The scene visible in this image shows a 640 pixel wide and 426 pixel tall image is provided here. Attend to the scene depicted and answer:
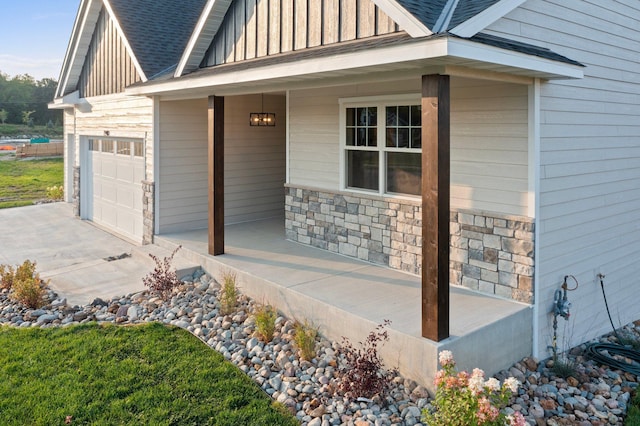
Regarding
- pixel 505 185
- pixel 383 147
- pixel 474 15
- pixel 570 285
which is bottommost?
pixel 570 285

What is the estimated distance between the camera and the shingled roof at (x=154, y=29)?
11211 millimetres

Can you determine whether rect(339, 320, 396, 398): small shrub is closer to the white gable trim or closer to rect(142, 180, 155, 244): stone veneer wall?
the white gable trim

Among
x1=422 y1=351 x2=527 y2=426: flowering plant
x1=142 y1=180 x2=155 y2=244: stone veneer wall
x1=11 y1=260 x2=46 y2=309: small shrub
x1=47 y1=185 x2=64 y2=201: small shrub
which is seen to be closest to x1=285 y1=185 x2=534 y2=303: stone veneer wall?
x1=422 y1=351 x2=527 y2=426: flowering plant

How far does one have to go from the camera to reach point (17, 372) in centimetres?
551

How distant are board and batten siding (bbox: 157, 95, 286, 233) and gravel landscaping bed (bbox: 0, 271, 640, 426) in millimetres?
3507

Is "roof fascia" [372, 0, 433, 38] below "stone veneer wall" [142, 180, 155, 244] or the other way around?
the other way around

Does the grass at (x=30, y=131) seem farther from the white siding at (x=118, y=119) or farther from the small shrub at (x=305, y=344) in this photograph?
the small shrub at (x=305, y=344)

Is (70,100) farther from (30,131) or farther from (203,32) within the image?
(30,131)

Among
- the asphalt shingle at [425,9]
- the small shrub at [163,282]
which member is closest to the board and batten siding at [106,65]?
the small shrub at [163,282]

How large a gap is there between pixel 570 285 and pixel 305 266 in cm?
361

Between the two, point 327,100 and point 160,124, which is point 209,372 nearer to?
point 327,100

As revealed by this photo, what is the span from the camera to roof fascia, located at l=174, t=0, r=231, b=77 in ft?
28.6

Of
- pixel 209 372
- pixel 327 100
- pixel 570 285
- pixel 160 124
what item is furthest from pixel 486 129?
pixel 160 124

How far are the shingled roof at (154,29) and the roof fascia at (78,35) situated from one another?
1.26 meters
